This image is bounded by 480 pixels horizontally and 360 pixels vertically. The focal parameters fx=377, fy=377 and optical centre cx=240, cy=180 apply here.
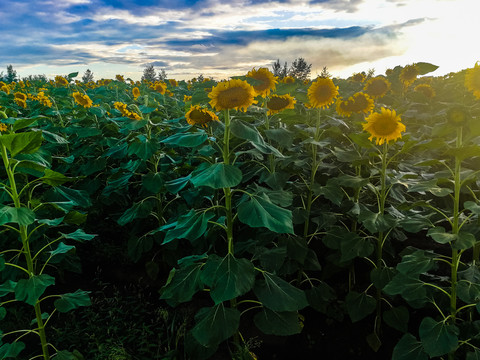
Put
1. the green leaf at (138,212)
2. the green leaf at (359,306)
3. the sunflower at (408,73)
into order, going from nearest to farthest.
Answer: the green leaf at (359,306), the green leaf at (138,212), the sunflower at (408,73)

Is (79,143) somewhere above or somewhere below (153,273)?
above

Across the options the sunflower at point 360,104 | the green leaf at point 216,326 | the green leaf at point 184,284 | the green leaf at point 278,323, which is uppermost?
the sunflower at point 360,104

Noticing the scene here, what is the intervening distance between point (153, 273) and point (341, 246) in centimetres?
174

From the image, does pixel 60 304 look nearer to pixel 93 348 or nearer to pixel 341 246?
pixel 93 348

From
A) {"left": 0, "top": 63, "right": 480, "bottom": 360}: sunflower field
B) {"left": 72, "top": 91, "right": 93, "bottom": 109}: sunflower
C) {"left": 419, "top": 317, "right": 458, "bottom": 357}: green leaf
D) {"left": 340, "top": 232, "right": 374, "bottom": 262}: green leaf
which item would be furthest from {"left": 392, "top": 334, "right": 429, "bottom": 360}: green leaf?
{"left": 72, "top": 91, "right": 93, "bottom": 109}: sunflower

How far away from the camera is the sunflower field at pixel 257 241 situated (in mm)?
2047

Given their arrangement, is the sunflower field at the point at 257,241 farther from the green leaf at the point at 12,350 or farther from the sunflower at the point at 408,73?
the sunflower at the point at 408,73

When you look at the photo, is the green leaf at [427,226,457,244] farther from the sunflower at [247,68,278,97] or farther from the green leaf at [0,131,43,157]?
the green leaf at [0,131,43,157]

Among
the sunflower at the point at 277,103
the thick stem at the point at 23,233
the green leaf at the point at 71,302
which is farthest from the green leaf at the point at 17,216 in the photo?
the sunflower at the point at 277,103

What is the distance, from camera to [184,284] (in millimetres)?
Result: 2146

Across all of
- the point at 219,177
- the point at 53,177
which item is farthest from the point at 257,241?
the point at 53,177

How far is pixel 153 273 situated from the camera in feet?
11.1

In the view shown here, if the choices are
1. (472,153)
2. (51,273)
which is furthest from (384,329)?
(51,273)

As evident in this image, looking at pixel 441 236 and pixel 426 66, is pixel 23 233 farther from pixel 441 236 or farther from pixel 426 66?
pixel 426 66
